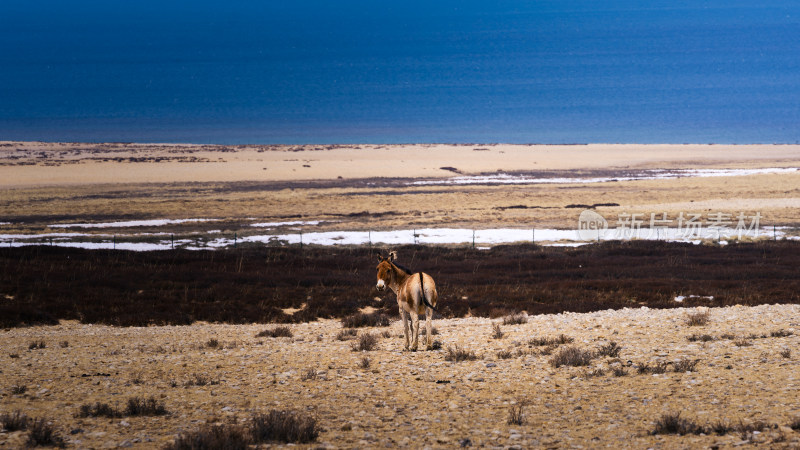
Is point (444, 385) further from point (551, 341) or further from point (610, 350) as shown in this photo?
point (551, 341)

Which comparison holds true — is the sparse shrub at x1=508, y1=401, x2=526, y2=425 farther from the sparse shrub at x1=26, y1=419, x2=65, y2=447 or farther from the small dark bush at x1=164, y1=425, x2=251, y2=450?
the sparse shrub at x1=26, y1=419, x2=65, y2=447

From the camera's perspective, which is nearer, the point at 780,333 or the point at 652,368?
the point at 652,368

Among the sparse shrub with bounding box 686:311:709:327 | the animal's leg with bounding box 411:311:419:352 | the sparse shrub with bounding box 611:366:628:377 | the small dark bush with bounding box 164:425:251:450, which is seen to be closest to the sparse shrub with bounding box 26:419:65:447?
the small dark bush with bounding box 164:425:251:450

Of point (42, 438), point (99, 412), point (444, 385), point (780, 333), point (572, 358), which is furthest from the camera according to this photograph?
point (780, 333)

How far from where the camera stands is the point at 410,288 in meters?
15.5

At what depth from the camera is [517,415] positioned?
10.9 meters

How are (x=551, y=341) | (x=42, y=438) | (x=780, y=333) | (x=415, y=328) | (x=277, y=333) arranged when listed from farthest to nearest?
(x=277, y=333) → (x=551, y=341) → (x=780, y=333) → (x=415, y=328) → (x=42, y=438)

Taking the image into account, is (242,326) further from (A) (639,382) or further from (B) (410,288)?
(A) (639,382)

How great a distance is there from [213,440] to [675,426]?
5.57 meters

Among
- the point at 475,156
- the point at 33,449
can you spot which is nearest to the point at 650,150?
the point at 475,156

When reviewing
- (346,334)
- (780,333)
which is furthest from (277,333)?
(780,333)

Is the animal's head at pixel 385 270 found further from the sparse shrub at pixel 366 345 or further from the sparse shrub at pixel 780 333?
the sparse shrub at pixel 780 333

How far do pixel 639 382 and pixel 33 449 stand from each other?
8585 mm

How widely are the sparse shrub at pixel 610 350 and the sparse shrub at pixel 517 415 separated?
3.71 metres
